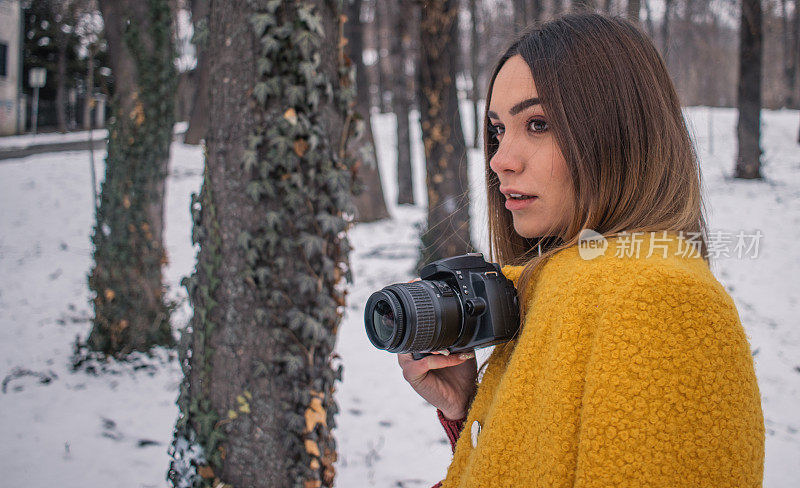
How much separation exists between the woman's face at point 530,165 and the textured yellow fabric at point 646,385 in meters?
0.17

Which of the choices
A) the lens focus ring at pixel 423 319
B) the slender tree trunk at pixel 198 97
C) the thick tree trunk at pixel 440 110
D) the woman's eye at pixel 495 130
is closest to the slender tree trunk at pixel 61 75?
the slender tree trunk at pixel 198 97

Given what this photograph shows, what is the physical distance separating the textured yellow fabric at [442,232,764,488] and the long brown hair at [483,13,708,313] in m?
0.11

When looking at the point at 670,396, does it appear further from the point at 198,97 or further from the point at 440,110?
the point at 198,97

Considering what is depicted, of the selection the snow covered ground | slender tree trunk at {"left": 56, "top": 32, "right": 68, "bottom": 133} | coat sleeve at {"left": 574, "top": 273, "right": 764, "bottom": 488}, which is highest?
slender tree trunk at {"left": 56, "top": 32, "right": 68, "bottom": 133}

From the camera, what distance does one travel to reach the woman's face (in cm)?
110

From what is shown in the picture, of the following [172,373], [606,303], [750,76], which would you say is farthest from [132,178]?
[750,76]

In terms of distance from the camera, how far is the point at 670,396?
2.84ft

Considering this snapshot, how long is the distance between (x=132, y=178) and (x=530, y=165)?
4.37 meters

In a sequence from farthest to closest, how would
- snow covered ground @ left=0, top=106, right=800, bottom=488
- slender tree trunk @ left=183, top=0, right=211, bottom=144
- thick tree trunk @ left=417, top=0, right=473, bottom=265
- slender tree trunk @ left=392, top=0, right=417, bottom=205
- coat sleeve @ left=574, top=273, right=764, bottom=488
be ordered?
1. slender tree trunk @ left=183, top=0, right=211, bottom=144
2. slender tree trunk @ left=392, top=0, right=417, bottom=205
3. thick tree trunk @ left=417, top=0, right=473, bottom=265
4. snow covered ground @ left=0, top=106, right=800, bottom=488
5. coat sleeve @ left=574, top=273, right=764, bottom=488

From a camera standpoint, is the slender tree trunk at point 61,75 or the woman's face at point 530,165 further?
the slender tree trunk at point 61,75

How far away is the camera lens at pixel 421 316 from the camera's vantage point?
3.57 feet

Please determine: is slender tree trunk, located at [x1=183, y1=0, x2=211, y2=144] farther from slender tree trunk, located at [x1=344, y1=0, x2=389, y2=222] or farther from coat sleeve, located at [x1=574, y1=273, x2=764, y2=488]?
coat sleeve, located at [x1=574, y1=273, x2=764, y2=488]

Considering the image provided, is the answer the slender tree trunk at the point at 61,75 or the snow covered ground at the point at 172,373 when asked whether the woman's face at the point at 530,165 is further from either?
the slender tree trunk at the point at 61,75

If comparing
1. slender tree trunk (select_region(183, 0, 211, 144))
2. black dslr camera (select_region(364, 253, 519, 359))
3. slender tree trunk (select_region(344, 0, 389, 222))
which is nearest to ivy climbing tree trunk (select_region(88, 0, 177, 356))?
black dslr camera (select_region(364, 253, 519, 359))
